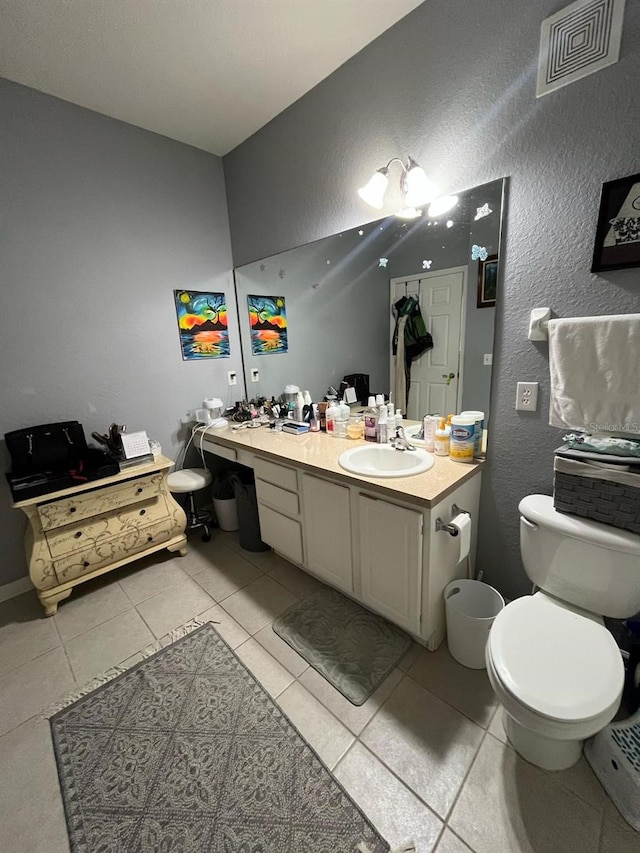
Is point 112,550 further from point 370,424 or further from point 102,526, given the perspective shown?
point 370,424

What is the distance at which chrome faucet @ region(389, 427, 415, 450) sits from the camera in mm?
1738

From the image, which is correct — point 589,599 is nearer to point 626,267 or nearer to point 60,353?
point 626,267

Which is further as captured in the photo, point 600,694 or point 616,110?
point 616,110

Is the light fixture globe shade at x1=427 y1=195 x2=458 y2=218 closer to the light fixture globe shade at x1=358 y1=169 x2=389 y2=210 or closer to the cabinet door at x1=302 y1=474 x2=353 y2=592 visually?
the light fixture globe shade at x1=358 y1=169 x2=389 y2=210

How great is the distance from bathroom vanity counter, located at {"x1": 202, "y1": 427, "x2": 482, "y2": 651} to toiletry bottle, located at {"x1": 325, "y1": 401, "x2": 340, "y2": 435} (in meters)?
0.12

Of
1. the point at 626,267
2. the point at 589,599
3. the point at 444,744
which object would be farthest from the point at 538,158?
the point at 444,744

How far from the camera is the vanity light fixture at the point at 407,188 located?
1.54 m

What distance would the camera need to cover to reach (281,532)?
6.52ft

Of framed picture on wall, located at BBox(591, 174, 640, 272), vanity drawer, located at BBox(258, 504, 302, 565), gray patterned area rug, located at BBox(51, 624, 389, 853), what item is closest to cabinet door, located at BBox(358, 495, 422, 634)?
vanity drawer, located at BBox(258, 504, 302, 565)

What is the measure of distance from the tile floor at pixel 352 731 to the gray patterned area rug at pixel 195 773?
54 mm

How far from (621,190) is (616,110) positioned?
0.25 metres

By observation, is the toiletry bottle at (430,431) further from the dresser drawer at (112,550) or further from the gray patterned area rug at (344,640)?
the dresser drawer at (112,550)

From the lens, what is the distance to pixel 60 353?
2023 millimetres

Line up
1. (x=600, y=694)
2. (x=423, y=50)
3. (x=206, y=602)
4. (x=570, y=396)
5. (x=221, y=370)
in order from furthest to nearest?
(x=221, y=370)
(x=206, y=602)
(x=423, y=50)
(x=570, y=396)
(x=600, y=694)
